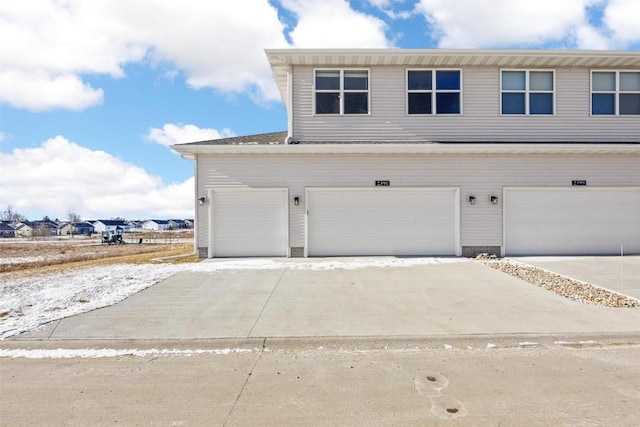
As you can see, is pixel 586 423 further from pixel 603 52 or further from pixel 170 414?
pixel 603 52

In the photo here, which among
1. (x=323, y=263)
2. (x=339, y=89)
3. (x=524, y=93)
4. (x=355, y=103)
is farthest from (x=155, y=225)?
(x=524, y=93)

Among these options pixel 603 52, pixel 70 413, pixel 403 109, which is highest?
pixel 603 52

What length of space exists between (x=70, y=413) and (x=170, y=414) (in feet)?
2.86

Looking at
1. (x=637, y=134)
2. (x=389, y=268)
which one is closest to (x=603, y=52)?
(x=637, y=134)

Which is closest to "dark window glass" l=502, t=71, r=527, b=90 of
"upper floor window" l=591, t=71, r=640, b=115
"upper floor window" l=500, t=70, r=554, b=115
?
"upper floor window" l=500, t=70, r=554, b=115

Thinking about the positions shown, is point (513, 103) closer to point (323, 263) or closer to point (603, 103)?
point (603, 103)

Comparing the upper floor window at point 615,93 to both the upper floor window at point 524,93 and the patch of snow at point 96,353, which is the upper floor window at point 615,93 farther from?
the patch of snow at point 96,353

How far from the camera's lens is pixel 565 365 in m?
3.91

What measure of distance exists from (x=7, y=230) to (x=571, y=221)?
92.5 m

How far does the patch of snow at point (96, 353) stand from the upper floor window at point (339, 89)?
9235mm

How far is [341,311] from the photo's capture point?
580 centimetres

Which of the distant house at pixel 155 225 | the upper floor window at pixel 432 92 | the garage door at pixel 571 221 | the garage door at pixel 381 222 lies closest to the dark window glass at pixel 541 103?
the upper floor window at pixel 432 92

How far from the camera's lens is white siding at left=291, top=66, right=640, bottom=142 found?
1196cm

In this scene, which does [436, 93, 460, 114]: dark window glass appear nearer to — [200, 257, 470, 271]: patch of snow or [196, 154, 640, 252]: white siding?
[196, 154, 640, 252]: white siding
